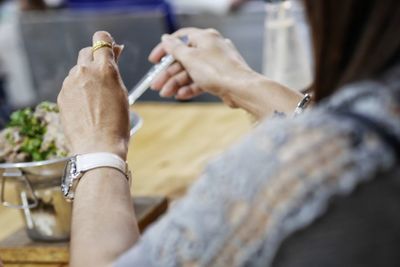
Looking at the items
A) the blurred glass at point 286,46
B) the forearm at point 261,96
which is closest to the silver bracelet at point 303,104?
the forearm at point 261,96

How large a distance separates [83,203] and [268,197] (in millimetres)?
309

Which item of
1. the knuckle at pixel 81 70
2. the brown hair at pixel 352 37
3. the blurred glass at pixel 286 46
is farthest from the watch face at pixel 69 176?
the blurred glass at pixel 286 46

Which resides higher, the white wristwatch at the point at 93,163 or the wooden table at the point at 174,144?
the white wristwatch at the point at 93,163

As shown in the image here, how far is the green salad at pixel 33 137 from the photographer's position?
4.24 feet

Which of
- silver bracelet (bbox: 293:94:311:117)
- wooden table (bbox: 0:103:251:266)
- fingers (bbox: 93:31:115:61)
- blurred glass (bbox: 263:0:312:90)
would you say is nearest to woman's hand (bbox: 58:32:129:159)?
fingers (bbox: 93:31:115:61)

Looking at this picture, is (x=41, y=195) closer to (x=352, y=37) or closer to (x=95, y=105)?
(x=95, y=105)

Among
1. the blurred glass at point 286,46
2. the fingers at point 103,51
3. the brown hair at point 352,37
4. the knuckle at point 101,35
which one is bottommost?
the blurred glass at point 286,46

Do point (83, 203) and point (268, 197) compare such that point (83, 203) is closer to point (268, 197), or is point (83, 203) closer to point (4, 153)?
point (268, 197)

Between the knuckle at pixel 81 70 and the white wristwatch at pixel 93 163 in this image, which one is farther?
the knuckle at pixel 81 70

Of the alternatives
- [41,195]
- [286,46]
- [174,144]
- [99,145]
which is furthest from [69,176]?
[286,46]

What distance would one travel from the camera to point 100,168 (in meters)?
0.93

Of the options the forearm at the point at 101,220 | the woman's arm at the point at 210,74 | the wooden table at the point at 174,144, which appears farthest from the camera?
the wooden table at the point at 174,144

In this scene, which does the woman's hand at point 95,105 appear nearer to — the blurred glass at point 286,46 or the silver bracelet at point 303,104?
the silver bracelet at point 303,104

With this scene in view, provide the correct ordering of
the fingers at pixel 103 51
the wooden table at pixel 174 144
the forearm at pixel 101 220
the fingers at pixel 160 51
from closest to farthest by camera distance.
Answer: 1. the forearm at pixel 101 220
2. the fingers at pixel 103 51
3. the fingers at pixel 160 51
4. the wooden table at pixel 174 144
